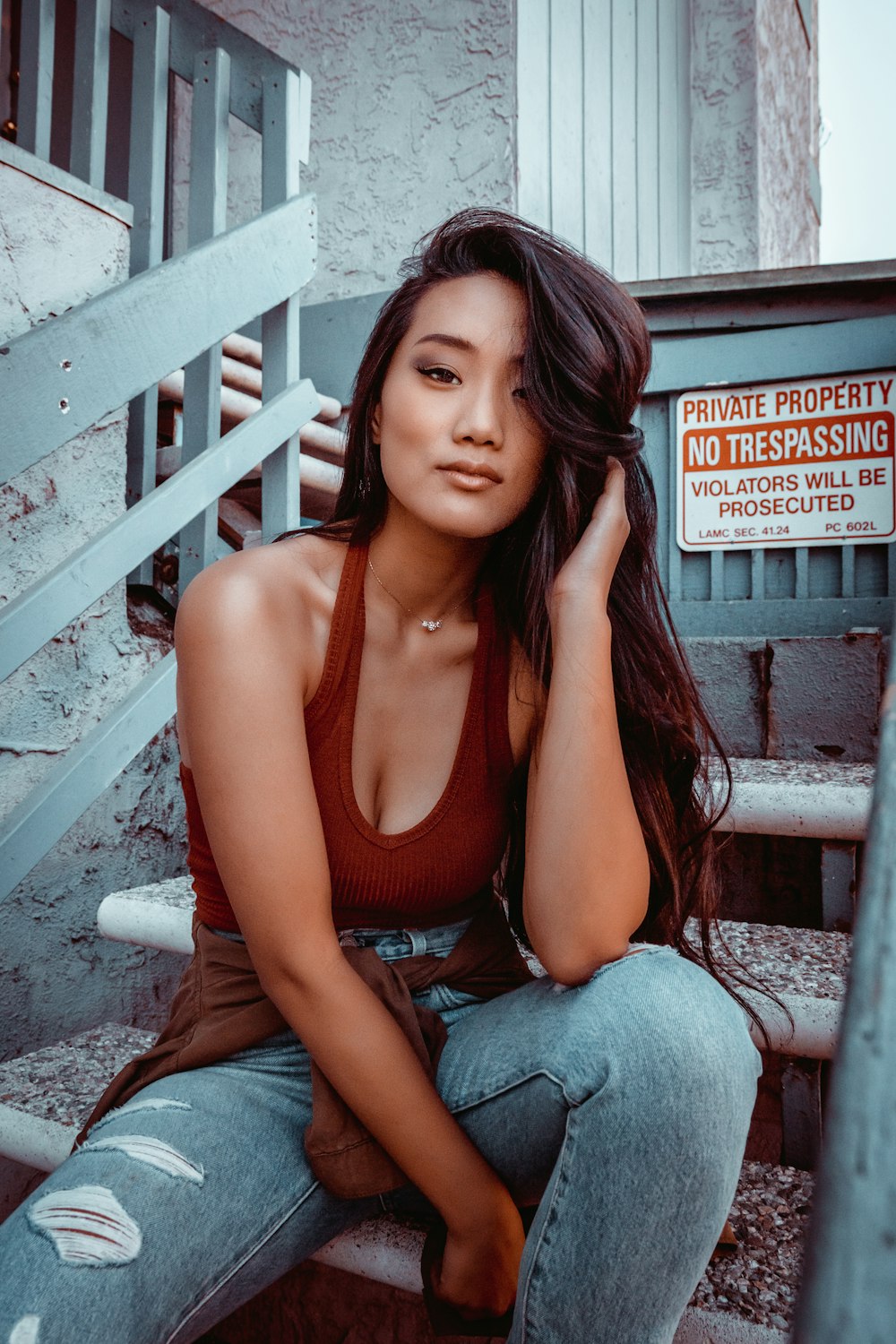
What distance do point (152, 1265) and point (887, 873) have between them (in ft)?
2.61

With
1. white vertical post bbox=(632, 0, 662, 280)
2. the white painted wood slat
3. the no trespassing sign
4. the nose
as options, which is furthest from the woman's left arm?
white vertical post bbox=(632, 0, 662, 280)

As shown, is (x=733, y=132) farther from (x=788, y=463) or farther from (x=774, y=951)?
(x=774, y=951)

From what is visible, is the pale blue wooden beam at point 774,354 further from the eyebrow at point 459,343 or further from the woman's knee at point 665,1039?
the woman's knee at point 665,1039

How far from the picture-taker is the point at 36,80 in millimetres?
2125

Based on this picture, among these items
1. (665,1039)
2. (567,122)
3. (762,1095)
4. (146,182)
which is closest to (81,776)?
(665,1039)

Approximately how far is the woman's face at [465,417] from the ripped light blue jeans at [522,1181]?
0.57 metres

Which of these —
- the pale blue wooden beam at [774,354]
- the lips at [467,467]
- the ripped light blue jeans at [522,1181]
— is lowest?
the ripped light blue jeans at [522,1181]

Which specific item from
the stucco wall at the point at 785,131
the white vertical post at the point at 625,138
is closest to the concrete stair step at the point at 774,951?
the white vertical post at the point at 625,138

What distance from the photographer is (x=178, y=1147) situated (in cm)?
88

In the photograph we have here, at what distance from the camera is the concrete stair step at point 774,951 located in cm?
117

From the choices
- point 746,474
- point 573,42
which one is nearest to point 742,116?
point 573,42

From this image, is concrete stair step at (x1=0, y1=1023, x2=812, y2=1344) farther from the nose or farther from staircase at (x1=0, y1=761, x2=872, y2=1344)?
the nose

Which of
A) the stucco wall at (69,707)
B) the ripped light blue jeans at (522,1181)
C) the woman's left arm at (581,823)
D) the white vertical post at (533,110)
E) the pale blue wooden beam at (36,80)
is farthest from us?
the white vertical post at (533,110)

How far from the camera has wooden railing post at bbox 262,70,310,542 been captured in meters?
2.00
